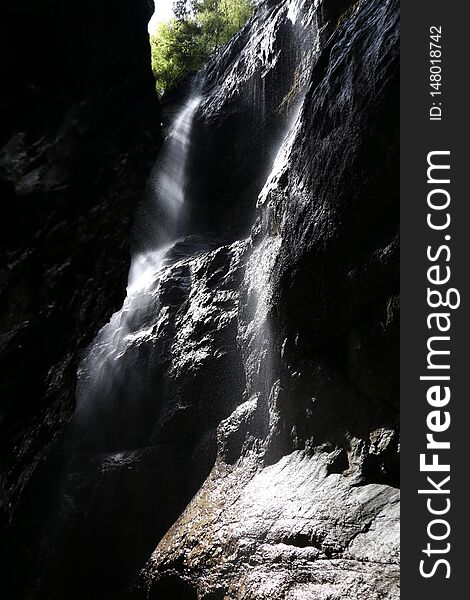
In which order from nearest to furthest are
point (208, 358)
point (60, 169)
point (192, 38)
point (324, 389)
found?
point (60, 169), point (324, 389), point (208, 358), point (192, 38)

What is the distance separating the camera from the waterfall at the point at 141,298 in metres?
11.3

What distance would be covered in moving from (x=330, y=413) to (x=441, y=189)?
3354 mm

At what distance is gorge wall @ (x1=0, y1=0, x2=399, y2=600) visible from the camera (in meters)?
A: 4.78


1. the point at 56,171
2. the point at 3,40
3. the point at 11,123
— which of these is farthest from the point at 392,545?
the point at 3,40

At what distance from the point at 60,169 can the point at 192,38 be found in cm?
2380

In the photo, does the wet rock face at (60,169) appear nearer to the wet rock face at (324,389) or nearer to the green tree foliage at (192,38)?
the wet rock face at (324,389)

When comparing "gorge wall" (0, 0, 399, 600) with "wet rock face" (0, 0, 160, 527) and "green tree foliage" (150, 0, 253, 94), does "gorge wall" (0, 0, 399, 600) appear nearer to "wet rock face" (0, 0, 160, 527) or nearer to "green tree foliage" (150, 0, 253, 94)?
"wet rock face" (0, 0, 160, 527)

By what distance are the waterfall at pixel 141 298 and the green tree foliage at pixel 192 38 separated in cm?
698

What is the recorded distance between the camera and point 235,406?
903cm

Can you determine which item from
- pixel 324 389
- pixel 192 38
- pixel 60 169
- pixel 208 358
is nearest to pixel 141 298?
pixel 208 358

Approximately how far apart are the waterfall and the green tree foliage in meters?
6.98

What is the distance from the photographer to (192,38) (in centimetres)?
2466

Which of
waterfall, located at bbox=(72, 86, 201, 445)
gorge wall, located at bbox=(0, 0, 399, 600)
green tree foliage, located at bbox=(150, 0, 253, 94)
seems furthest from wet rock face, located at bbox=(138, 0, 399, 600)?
green tree foliage, located at bbox=(150, 0, 253, 94)

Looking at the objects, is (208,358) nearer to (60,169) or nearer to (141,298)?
(141,298)
